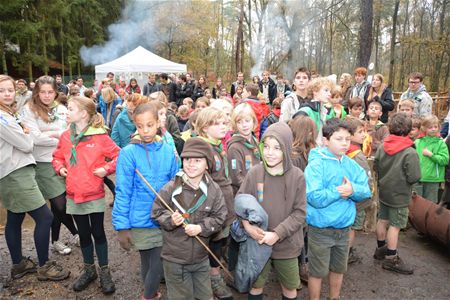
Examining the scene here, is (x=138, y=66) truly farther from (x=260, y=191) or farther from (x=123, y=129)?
(x=260, y=191)

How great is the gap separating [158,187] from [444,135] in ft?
19.1

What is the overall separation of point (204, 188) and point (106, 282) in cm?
160

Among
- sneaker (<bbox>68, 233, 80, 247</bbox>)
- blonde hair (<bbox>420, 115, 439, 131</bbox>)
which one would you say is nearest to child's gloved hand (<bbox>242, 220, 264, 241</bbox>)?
sneaker (<bbox>68, 233, 80, 247</bbox>)

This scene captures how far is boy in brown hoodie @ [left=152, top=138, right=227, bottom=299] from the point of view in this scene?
2598 millimetres

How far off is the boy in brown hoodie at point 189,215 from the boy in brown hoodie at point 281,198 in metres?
0.30

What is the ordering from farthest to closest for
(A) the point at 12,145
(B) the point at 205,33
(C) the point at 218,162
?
(B) the point at 205,33 → (A) the point at 12,145 → (C) the point at 218,162

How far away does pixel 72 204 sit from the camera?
328cm

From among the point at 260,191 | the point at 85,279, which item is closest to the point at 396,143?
the point at 260,191

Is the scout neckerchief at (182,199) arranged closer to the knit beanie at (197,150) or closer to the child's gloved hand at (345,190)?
the knit beanie at (197,150)

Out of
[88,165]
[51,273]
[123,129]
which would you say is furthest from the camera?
[123,129]

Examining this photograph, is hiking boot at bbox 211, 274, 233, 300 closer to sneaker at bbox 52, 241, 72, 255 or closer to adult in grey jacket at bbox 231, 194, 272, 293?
adult in grey jacket at bbox 231, 194, 272, 293

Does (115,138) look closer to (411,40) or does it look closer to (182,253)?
(182,253)

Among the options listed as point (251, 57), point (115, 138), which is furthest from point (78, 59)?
point (115, 138)

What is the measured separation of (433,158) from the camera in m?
4.56
